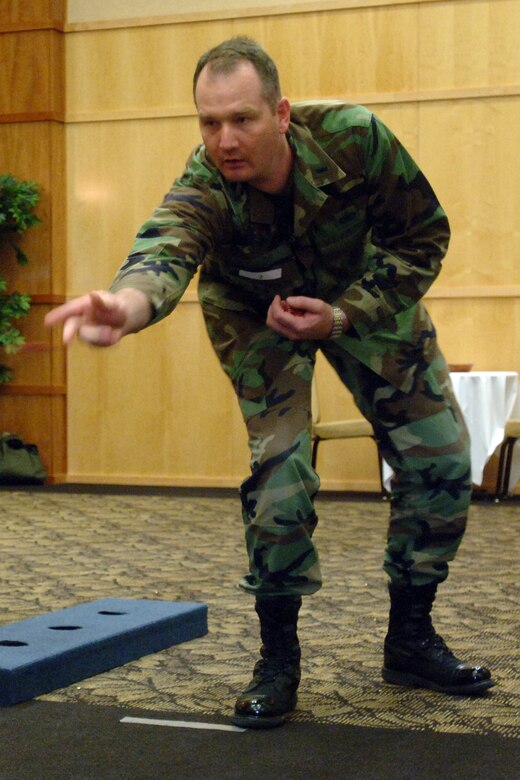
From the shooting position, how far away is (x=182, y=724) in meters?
2.28

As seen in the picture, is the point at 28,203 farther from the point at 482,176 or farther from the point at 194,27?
the point at 482,176

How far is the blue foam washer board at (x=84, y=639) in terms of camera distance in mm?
2480

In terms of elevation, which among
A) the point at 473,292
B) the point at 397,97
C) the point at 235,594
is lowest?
the point at 235,594

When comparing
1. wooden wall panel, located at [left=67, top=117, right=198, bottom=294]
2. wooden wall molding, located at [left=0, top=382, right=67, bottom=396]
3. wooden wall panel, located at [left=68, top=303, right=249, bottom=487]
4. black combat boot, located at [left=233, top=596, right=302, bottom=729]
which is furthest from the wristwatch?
wooden wall molding, located at [left=0, top=382, right=67, bottom=396]

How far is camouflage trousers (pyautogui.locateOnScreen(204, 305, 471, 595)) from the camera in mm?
2299

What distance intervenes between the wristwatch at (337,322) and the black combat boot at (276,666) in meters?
0.52

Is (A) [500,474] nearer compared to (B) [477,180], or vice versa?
(A) [500,474]

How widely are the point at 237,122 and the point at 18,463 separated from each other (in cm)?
611

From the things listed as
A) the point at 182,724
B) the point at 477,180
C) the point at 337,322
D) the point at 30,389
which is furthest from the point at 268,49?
the point at 182,724

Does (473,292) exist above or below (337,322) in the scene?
above

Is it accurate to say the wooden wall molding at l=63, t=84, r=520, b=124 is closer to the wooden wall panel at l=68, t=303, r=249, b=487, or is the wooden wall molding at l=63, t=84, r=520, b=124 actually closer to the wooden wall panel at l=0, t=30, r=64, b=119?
the wooden wall panel at l=0, t=30, r=64, b=119

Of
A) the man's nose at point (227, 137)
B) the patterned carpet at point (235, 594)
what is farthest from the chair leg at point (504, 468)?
the man's nose at point (227, 137)

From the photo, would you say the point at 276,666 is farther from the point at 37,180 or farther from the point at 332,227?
the point at 37,180

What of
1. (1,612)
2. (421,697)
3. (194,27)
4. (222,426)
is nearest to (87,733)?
(421,697)
